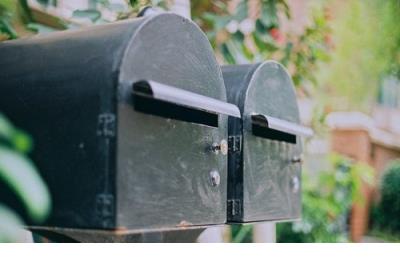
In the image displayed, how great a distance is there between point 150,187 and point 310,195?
12.9 ft

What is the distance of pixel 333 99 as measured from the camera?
7.82 metres

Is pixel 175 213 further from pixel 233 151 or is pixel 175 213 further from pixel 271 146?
pixel 271 146

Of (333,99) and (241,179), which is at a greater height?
(333,99)

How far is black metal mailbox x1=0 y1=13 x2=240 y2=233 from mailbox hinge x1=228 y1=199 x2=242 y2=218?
0.16 metres

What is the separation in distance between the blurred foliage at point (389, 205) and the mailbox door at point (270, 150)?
567 centimetres

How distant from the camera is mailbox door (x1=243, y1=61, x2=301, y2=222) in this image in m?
1.86

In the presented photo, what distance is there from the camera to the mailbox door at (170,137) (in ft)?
4.42

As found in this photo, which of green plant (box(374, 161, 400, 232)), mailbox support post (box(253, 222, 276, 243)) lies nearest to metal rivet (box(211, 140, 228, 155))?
mailbox support post (box(253, 222, 276, 243))

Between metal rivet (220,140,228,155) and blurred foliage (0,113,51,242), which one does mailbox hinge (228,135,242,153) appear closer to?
metal rivet (220,140,228,155)

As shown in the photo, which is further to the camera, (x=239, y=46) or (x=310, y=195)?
(x=310, y=195)

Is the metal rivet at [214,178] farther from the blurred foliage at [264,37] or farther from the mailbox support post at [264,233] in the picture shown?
the mailbox support post at [264,233]

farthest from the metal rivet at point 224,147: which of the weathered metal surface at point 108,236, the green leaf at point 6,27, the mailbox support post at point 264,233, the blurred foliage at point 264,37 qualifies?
the mailbox support post at point 264,233
